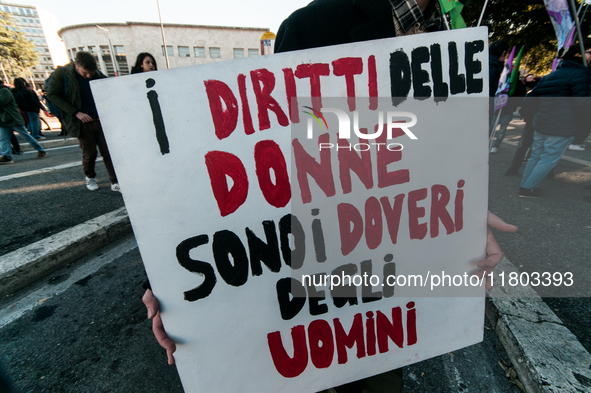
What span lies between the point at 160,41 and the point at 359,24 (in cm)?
3995

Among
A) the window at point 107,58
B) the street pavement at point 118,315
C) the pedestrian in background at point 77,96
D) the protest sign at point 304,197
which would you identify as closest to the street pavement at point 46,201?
the street pavement at point 118,315

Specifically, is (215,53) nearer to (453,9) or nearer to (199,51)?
(199,51)

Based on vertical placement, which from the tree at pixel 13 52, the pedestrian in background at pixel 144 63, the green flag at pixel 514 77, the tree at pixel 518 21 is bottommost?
the green flag at pixel 514 77

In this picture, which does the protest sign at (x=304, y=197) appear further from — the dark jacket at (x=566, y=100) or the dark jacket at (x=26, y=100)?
the dark jacket at (x=26, y=100)

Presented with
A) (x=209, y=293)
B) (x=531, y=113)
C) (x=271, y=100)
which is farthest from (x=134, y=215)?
(x=531, y=113)

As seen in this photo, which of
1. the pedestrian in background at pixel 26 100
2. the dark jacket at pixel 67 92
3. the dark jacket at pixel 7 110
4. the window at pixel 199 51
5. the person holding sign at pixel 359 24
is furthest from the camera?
the window at pixel 199 51

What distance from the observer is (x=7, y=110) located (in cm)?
557

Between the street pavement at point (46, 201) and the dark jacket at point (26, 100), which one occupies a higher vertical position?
the dark jacket at point (26, 100)

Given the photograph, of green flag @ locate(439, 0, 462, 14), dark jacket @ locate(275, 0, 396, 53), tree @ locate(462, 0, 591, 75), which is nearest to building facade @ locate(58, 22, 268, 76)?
tree @ locate(462, 0, 591, 75)

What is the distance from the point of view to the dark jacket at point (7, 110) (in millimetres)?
5414

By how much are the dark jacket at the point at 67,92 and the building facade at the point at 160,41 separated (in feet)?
108

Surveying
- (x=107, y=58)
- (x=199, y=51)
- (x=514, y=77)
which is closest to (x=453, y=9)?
(x=514, y=77)

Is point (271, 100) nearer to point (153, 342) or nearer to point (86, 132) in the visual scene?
point (153, 342)

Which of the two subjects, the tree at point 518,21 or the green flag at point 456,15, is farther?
the tree at point 518,21
